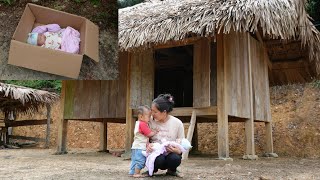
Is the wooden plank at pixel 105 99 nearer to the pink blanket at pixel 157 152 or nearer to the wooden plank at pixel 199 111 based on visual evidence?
the wooden plank at pixel 199 111

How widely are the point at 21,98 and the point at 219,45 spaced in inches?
290

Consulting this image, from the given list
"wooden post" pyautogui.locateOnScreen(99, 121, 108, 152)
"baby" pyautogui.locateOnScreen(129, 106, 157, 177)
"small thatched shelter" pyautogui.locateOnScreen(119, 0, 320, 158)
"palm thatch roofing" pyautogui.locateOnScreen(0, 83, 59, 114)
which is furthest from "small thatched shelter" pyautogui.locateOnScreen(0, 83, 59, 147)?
"baby" pyautogui.locateOnScreen(129, 106, 157, 177)

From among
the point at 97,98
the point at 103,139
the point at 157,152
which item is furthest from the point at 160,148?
the point at 103,139

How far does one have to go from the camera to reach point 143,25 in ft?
21.0

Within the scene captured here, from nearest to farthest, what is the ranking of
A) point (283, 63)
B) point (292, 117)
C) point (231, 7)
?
point (231, 7)
point (283, 63)
point (292, 117)

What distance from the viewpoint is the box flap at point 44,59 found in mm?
2355

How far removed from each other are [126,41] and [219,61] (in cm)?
164

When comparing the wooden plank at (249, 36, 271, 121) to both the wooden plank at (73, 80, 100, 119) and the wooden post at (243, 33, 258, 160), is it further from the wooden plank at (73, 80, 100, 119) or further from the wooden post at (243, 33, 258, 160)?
the wooden plank at (73, 80, 100, 119)

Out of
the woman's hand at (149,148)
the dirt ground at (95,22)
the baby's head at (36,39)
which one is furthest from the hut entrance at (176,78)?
the baby's head at (36,39)

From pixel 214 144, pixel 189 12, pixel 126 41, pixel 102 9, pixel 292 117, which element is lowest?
pixel 214 144

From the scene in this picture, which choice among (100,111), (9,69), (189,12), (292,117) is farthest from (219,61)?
(292,117)

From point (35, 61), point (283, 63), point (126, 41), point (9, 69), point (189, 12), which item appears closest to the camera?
point (35, 61)

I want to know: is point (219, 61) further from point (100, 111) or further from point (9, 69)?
point (9, 69)

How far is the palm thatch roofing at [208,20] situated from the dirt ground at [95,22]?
2.67 metres
